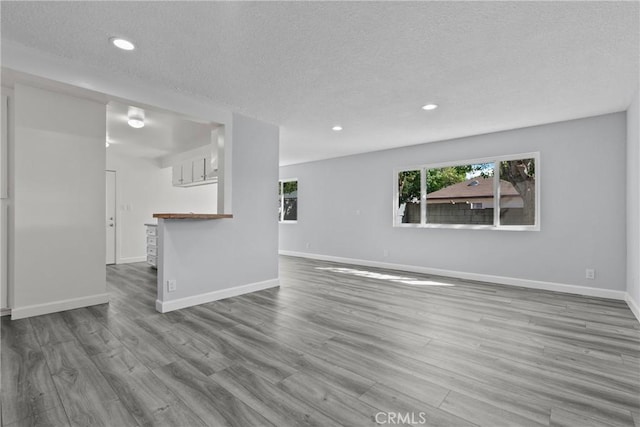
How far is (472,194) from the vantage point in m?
4.99

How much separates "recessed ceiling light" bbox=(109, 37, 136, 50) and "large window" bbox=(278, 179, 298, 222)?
554cm

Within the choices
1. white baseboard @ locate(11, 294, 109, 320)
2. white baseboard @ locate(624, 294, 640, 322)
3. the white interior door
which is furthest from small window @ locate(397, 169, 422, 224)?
the white interior door

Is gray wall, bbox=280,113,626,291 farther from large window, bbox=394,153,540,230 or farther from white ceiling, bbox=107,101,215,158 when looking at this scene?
white ceiling, bbox=107,101,215,158

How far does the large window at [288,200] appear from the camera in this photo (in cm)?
789

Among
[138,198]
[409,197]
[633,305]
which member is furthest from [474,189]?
[138,198]

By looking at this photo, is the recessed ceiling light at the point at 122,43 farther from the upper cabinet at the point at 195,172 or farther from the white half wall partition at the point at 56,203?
the upper cabinet at the point at 195,172

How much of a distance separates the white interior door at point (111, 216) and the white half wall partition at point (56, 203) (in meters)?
3.24

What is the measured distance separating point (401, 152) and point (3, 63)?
5.39m

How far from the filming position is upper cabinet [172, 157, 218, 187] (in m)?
5.56

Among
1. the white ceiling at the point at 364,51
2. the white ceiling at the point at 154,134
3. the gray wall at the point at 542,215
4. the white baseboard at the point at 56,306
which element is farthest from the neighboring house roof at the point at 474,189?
the white baseboard at the point at 56,306

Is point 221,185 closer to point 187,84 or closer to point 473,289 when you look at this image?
point 187,84

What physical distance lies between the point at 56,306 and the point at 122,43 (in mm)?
2755

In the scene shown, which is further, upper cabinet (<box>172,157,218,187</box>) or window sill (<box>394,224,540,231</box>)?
upper cabinet (<box>172,157,218,187</box>)

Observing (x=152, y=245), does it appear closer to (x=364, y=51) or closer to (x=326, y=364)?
(x=326, y=364)
